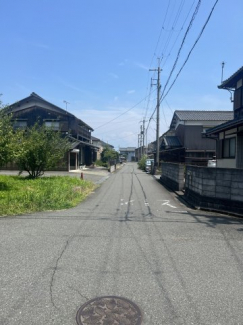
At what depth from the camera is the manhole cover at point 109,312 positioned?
9.52 ft

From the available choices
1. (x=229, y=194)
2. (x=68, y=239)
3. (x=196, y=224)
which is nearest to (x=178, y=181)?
(x=229, y=194)

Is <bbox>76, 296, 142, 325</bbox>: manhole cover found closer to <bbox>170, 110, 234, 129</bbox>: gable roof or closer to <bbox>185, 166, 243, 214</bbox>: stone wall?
<bbox>185, 166, 243, 214</bbox>: stone wall

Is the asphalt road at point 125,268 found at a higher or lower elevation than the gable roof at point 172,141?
lower

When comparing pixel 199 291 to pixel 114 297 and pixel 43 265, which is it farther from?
pixel 43 265

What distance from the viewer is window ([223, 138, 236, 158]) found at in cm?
1520

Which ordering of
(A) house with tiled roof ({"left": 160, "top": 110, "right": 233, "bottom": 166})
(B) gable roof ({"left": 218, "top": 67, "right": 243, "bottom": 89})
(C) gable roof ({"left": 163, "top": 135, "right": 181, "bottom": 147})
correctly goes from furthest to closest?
(C) gable roof ({"left": 163, "top": 135, "right": 181, "bottom": 147}) < (A) house with tiled roof ({"left": 160, "top": 110, "right": 233, "bottom": 166}) < (B) gable roof ({"left": 218, "top": 67, "right": 243, "bottom": 89})

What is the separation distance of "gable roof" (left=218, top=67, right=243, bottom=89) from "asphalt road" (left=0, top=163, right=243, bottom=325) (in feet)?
32.5

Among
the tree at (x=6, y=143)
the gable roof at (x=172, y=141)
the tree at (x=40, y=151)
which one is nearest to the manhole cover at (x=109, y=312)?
the tree at (x=6, y=143)

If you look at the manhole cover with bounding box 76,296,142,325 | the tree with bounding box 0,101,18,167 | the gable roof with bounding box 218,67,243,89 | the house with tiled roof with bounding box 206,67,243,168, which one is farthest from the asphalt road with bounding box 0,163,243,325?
the gable roof with bounding box 218,67,243,89

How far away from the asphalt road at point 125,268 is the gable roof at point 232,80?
32.5ft

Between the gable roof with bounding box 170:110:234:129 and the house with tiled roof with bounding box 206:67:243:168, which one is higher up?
the gable roof with bounding box 170:110:234:129

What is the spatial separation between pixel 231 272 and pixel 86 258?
2276 mm

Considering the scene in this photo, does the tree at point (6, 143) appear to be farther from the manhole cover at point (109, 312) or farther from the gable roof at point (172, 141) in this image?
the gable roof at point (172, 141)

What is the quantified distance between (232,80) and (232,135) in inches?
133
